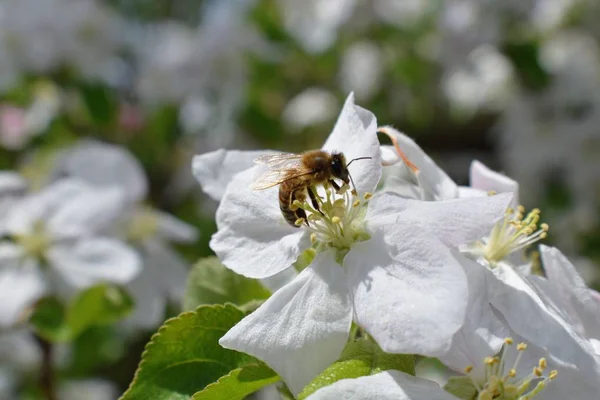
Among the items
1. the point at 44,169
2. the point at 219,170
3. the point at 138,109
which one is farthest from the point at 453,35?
the point at 219,170

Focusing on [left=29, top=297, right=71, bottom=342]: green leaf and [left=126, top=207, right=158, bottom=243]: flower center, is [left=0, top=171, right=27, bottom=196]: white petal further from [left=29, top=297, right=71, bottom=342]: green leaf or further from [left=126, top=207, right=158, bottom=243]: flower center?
[left=29, top=297, right=71, bottom=342]: green leaf

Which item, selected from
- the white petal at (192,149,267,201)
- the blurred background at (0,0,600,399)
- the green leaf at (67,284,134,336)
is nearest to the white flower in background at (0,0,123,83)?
the blurred background at (0,0,600,399)

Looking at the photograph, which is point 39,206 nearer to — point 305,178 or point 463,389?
point 305,178

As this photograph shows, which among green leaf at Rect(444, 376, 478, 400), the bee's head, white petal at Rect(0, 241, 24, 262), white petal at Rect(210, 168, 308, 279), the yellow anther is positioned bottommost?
white petal at Rect(0, 241, 24, 262)

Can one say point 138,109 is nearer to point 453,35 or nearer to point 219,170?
point 453,35

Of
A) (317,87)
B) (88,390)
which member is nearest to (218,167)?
(88,390)
